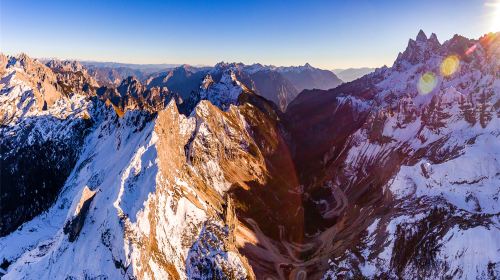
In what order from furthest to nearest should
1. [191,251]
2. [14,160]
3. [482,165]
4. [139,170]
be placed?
1. [14,160]
2. [482,165]
3. [139,170]
4. [191,251]

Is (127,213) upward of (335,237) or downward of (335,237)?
upward

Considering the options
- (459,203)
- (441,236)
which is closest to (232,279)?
(441,236)

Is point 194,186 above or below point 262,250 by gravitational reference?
above

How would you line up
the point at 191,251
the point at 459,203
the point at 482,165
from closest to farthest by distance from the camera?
the point at 191,251 < the point at 459,203 < the point at 482,165

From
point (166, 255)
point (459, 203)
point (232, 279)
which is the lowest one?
point (232, 279)

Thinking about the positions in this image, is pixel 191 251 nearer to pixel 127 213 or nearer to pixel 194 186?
pixel 127 213

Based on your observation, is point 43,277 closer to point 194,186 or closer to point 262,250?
point 194,186

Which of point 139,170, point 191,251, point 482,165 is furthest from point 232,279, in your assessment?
point 482,165

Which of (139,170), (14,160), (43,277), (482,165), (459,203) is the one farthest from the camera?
(14,160)

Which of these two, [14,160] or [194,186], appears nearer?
[194,186]
